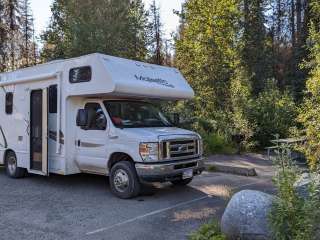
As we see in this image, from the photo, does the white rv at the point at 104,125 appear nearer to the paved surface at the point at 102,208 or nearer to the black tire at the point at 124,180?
the black tire at the point at 124,180

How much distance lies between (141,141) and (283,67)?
25.7 m

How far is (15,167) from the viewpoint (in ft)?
37.0

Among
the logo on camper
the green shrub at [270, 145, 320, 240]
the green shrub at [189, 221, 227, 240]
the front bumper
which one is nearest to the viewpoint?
the green shrub at [270, 145, 320, 240]

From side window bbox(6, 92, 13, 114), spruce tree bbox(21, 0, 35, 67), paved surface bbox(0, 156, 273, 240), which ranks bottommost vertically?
paved surface bbox(0, 156, 273, 240)

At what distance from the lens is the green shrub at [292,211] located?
4562mm

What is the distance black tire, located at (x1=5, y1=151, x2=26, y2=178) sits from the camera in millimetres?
11258

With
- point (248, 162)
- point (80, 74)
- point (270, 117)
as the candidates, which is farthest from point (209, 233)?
point (270, 117)

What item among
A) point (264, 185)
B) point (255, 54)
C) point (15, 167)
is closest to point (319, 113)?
point (264, 185)

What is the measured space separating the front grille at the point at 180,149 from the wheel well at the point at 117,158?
811 mm

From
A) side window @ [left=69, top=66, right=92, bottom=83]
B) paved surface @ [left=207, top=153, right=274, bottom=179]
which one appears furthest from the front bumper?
paved surface @ [left=207, top=153, right=274, bottom=179]

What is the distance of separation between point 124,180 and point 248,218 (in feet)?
12.7

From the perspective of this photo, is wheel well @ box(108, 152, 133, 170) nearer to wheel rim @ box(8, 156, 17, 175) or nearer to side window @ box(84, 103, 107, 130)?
side window @ box(84, 103, 107, 130)

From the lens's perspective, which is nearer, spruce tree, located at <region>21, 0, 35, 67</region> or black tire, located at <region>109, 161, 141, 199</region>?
black tire, located at <region>109, 161, 141, 199</region>

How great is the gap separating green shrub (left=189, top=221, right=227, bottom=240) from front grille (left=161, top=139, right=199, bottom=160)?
8.53 feet
